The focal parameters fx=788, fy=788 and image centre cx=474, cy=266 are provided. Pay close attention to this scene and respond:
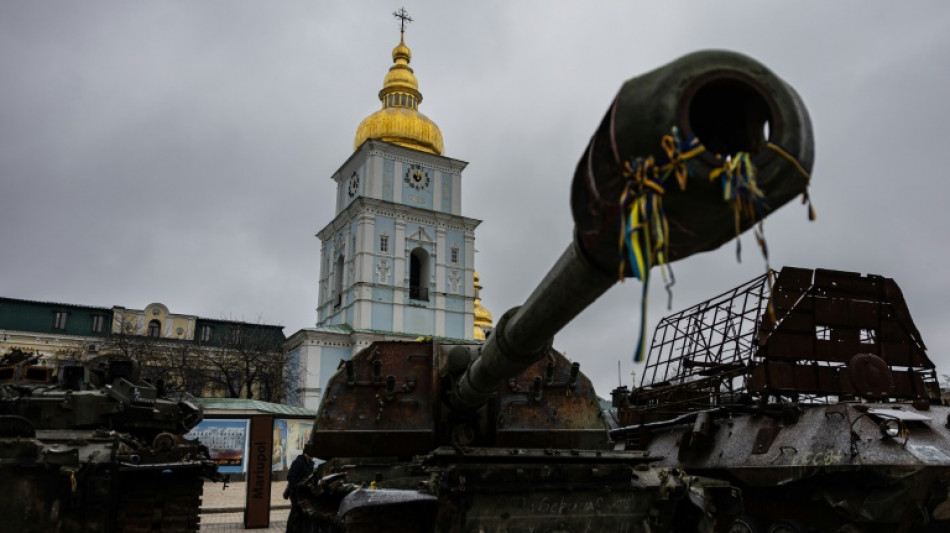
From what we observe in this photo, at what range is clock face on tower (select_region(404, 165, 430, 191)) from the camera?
146ft

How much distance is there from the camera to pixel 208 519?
17.8 metres

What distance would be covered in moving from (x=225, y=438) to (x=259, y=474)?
7507mm

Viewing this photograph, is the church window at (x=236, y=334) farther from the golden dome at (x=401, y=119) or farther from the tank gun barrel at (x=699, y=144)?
the tank gun barrel at (x=699, y=144)

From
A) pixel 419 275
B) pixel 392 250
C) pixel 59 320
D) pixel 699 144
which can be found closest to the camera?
pixel 699 144

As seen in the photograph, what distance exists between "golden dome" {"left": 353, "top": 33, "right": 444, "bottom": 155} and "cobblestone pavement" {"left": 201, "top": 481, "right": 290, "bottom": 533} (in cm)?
2425

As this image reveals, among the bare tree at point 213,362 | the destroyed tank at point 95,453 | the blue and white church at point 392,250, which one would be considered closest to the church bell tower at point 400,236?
the blue and white church at point 392,250

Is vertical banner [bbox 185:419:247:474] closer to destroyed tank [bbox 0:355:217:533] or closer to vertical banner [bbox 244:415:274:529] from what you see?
vertical banner [bbox 244:415:274:529]

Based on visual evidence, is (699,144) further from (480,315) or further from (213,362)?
(480,315)

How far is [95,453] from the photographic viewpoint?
8.86m

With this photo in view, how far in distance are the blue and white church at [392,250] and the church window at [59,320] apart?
17.7m

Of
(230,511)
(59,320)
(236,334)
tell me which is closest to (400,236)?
(236,334)

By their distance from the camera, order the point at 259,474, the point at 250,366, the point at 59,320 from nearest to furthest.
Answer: the point at 259,474 < the point at 250,366 < the point at 59,320

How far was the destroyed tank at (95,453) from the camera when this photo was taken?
28.1ft

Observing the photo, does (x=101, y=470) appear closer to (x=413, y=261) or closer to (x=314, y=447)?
(x=314, y=447)
